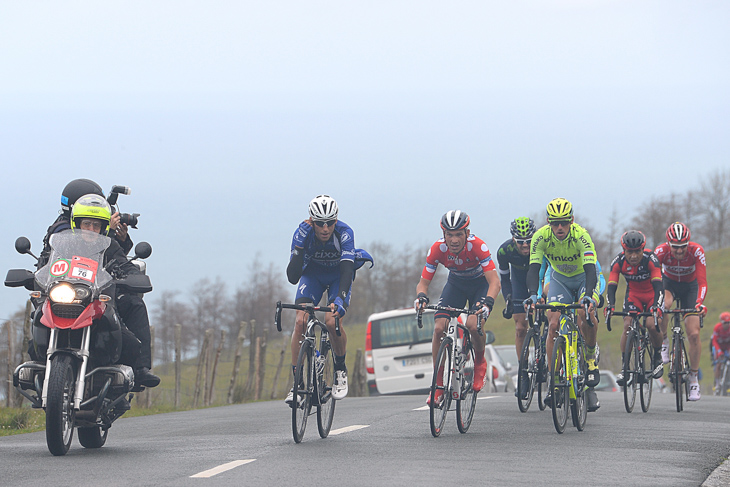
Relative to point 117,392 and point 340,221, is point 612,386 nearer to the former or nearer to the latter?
point 340,221

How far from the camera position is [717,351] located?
2770 cm

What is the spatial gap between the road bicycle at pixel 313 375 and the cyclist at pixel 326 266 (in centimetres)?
9

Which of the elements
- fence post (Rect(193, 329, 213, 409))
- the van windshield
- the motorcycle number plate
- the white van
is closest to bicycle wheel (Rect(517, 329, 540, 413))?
the motorcycle number plate

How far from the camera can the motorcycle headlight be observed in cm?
793

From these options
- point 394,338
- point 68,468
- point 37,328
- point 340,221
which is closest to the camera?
point 68,468

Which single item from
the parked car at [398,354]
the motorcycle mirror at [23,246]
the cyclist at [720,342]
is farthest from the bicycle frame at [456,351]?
the cyclist at [720,342]

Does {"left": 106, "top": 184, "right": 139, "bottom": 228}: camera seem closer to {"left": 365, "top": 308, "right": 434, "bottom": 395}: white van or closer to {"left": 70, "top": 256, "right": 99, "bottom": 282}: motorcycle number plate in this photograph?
{"left": 70, "top": 256, "right": 99, "bottom": 282}: motorcycle number plate

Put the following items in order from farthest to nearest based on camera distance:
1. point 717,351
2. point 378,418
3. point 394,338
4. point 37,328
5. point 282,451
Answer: point 717,351, point 394,338, point 378,418, point 282,451, point 37,328

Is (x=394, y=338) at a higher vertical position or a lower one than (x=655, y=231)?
lower

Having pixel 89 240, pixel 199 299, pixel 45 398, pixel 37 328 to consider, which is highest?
pixel 199 299

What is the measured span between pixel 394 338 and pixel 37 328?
1706 cm

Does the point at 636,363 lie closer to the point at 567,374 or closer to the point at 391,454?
the point at 567,374

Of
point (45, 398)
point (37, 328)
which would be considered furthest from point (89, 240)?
point (45, 398)

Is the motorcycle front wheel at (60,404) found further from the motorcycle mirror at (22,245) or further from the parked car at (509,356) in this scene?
the parked car at (509,356)
